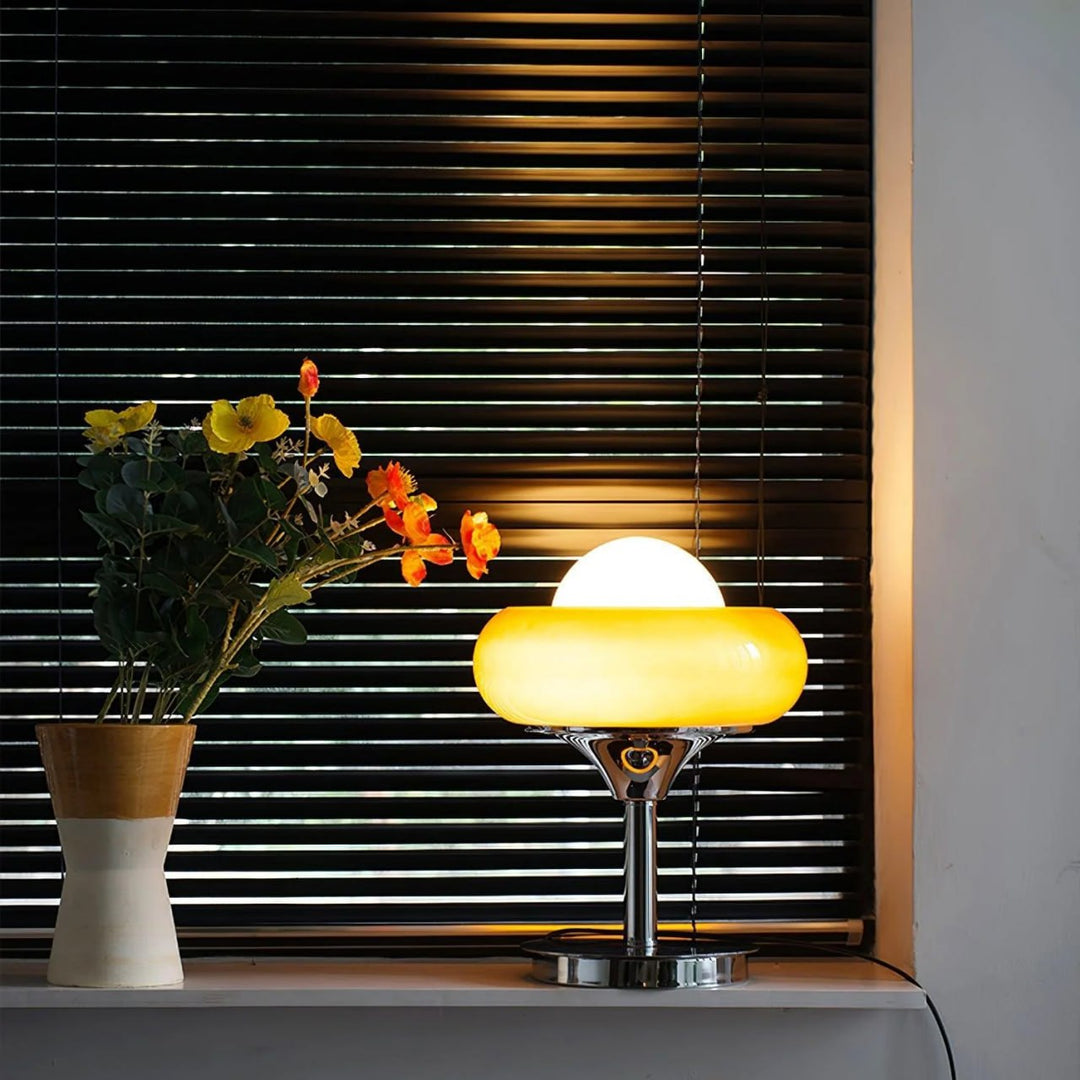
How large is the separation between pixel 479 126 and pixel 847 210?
0.43 m

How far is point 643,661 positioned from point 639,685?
0.02m

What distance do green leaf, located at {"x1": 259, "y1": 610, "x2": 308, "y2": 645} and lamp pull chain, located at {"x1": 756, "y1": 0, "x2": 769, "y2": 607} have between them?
0.53 metres

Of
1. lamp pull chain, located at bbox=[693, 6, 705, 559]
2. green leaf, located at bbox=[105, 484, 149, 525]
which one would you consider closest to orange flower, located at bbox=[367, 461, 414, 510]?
green leaf, located at bbox=[105, 484, 149, 525]

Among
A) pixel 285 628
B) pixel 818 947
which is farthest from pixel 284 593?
pixel 818 947

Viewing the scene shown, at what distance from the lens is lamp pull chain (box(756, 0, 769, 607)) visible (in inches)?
61.7

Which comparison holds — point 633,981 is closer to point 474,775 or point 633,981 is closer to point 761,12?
point 474,775

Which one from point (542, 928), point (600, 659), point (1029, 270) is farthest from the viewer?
point (542, 928)

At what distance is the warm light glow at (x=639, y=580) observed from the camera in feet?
4.29

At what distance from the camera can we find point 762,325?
1.58 m

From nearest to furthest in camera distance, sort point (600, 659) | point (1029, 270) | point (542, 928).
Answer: point (600, 659) → point (1029, 270) → point (542, 928)

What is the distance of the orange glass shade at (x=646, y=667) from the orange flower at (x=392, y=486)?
6.4 inches

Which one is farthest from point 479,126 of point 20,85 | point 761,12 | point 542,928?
point 542,928

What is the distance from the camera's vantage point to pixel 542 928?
1.53m

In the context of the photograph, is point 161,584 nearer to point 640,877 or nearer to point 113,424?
point 113,424
